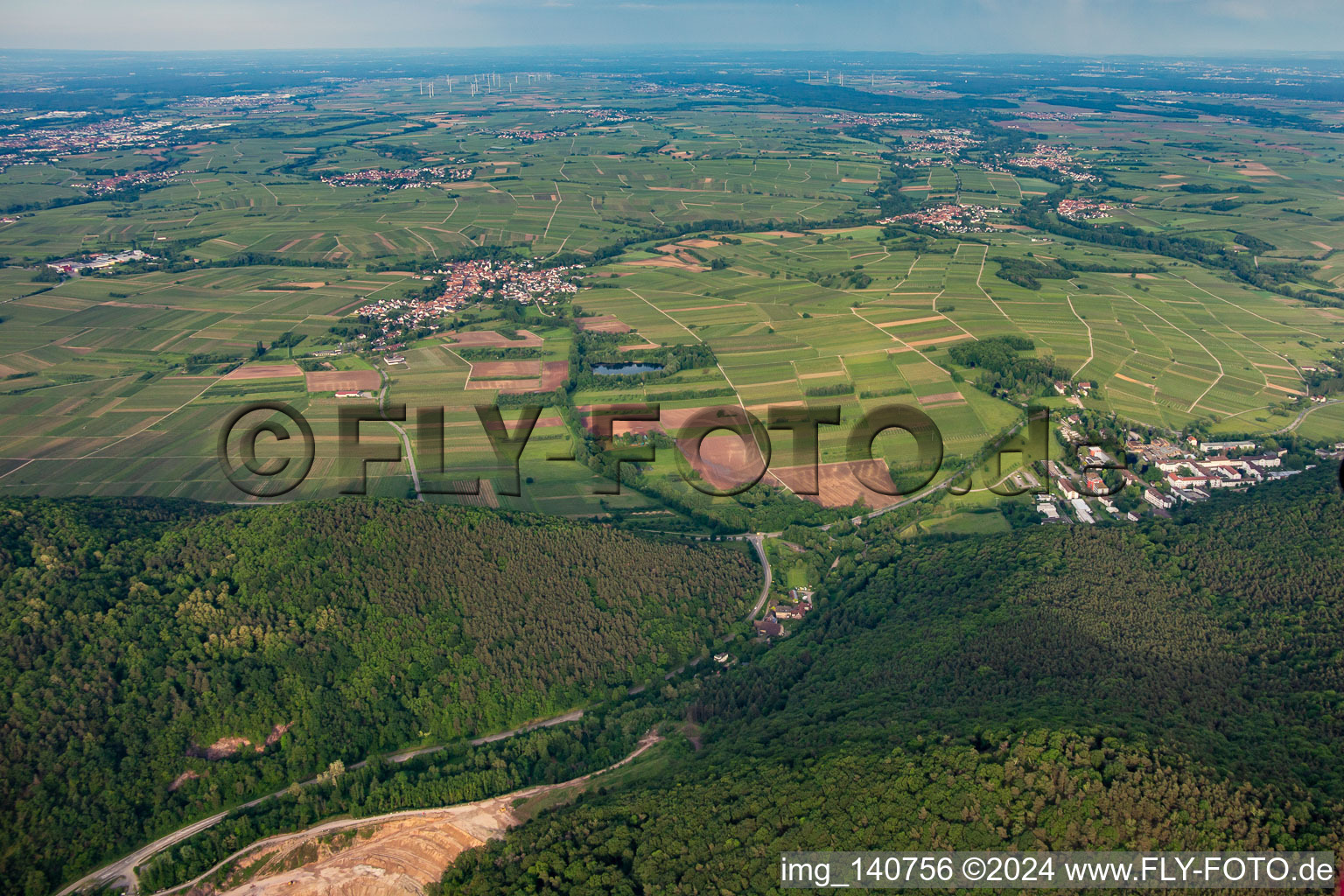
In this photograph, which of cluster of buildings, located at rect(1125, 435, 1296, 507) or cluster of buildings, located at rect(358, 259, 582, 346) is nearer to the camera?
cluster of buildings, located at rect(1125, 435, 1296, 507)

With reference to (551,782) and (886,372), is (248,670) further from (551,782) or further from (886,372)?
(886,372)

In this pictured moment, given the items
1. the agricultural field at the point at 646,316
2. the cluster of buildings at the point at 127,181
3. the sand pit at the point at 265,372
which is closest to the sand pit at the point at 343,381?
the agricultural field at the point at 646,316

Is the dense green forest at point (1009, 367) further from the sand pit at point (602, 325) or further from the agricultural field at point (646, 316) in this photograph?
the sand pit at point (602, 325)

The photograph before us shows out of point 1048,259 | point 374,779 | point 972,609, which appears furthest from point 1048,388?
point 374,779

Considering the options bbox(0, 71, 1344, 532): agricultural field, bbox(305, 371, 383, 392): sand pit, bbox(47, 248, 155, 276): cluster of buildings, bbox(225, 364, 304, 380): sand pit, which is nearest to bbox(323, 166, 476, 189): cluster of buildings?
bbox(0, 71, 1344, 532): agricultural field

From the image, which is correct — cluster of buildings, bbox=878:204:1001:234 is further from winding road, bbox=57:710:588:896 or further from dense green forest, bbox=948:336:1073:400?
winding road, bbox=57:710:588:896
